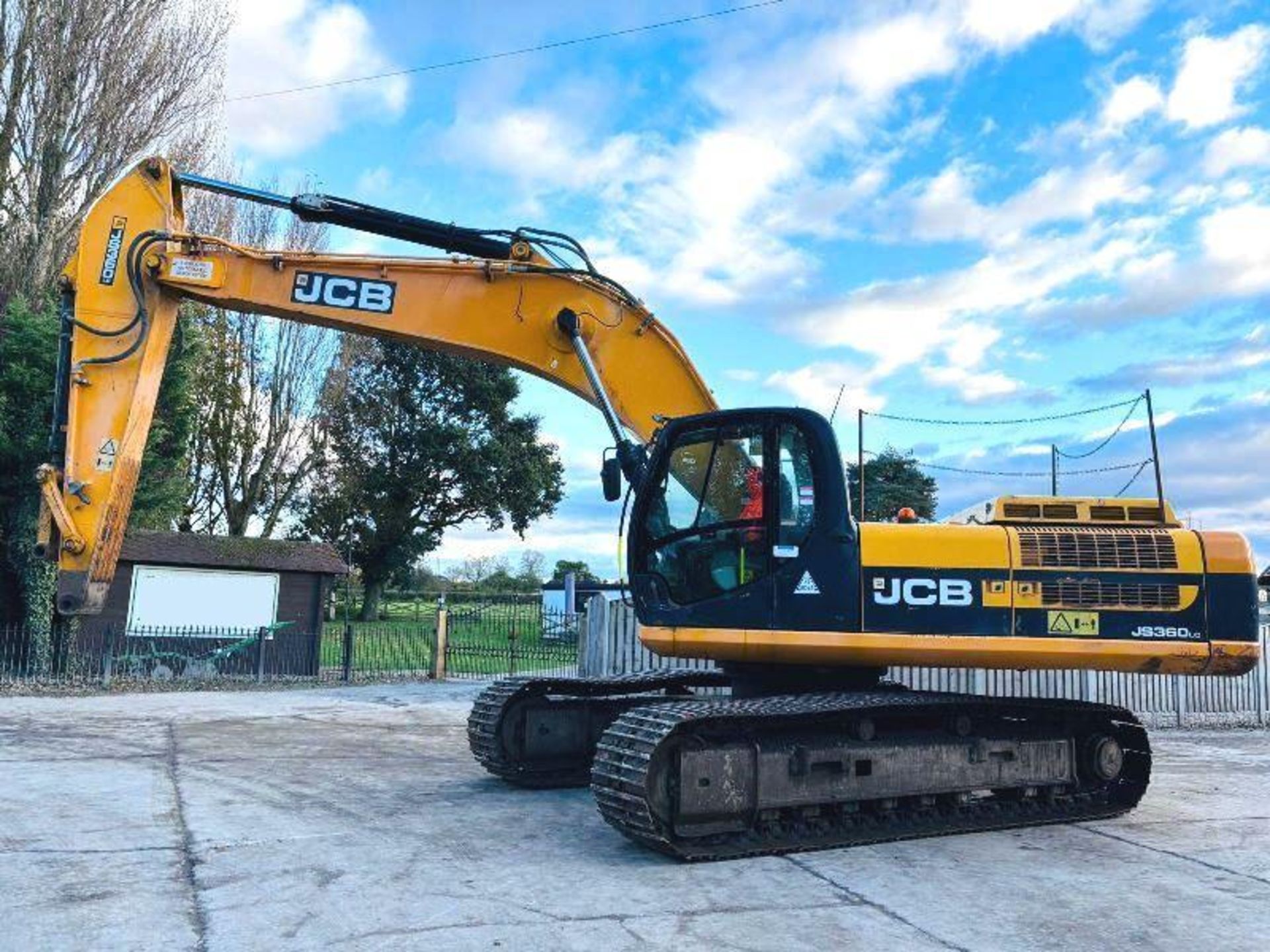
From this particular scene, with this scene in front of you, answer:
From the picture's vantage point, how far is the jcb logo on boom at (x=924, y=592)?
262 inches

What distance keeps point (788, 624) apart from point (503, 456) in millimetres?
31509

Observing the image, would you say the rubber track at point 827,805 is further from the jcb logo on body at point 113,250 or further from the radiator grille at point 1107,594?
the jcb logo on body at point 113,250

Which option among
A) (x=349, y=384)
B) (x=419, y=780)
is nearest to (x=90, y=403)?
(x=419, y=780)

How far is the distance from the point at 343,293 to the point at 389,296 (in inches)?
13.6

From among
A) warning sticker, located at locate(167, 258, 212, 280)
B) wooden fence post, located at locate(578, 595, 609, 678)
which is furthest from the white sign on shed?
warning sticker, located at locate(167, 258, 212, 280)

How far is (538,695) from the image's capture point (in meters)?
8.15

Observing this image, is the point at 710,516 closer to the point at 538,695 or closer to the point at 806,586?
the point at 806,586

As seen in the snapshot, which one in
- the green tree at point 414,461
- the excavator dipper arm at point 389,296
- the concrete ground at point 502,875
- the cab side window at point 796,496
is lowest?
the concrete ground at point 502,875

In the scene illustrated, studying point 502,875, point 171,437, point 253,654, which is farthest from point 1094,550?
point 171,437

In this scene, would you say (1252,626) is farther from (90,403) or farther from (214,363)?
(214,363)

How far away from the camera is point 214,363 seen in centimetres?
2877

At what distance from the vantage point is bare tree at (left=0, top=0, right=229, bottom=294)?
19969 mm

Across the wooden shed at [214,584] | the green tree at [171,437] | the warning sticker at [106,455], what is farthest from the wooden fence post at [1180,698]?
the green tree at [171,437]

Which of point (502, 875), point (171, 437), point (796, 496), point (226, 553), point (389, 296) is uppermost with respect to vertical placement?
point (171, 437)
